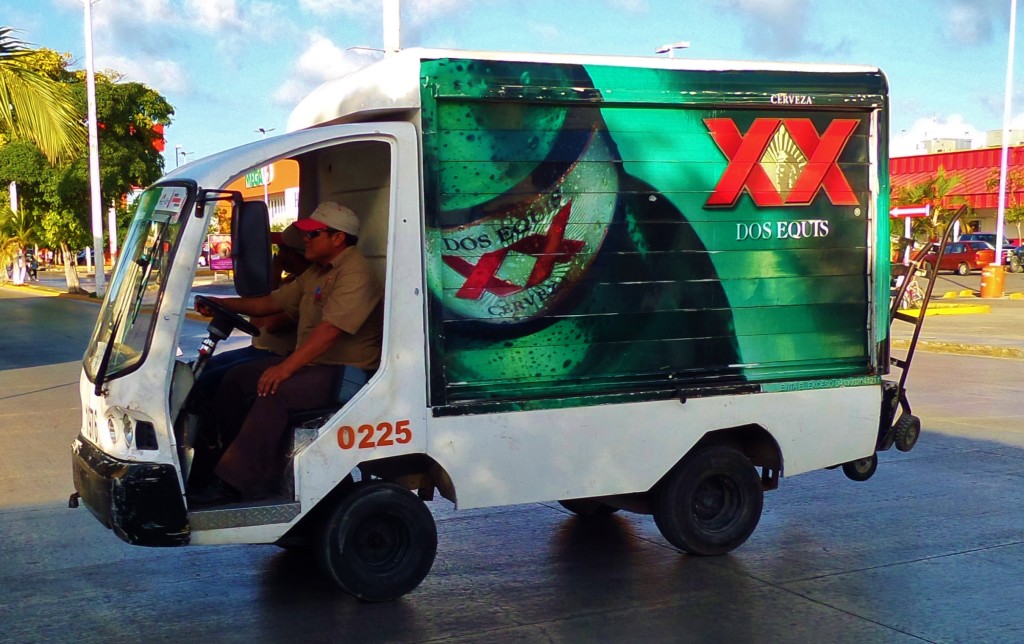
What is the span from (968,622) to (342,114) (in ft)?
12.1

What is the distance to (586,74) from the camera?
545 cm

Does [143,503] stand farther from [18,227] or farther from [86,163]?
[18,227]

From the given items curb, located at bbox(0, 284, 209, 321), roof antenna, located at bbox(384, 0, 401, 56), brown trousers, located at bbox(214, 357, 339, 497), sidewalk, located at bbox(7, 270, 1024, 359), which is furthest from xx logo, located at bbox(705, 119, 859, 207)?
curb, located at bbox(0, 284, 209, 321)

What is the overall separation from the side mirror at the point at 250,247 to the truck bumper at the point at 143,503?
34.2 inches

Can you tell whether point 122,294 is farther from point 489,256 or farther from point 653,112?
point 653,112

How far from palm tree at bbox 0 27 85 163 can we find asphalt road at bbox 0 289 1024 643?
21.7ft

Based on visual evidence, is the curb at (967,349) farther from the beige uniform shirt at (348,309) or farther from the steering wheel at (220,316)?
the steering wheel at (220,316)

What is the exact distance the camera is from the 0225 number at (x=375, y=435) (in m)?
5.15

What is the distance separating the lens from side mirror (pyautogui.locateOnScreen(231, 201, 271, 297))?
15.9 ft

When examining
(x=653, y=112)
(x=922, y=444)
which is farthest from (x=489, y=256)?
(x=922, y=444)

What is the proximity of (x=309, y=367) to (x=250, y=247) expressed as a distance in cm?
73


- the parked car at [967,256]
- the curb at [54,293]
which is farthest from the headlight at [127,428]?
the parked car at [967,256]

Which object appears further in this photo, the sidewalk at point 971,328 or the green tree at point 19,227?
the green tree at point 19,227

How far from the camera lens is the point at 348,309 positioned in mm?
5277
